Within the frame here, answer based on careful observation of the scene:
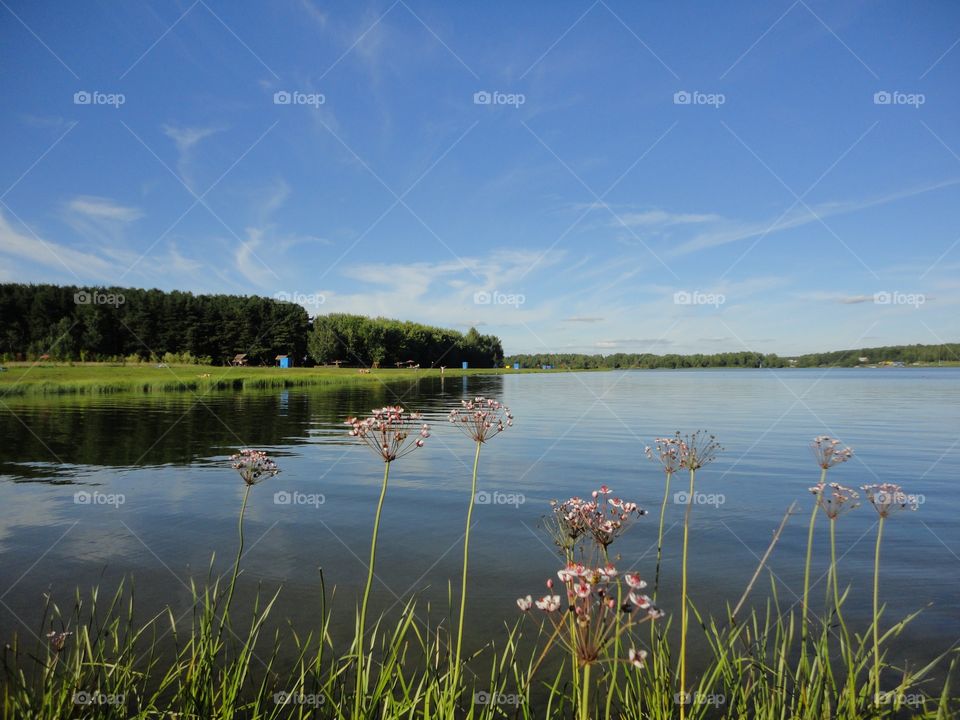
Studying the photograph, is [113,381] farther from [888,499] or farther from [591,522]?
[888,499]

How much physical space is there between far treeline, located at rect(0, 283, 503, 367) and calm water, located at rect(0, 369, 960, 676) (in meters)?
70.4

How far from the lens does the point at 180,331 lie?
4894 inches

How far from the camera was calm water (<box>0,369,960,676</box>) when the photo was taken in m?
9.38

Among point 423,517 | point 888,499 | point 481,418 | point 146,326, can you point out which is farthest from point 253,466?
point 146,326

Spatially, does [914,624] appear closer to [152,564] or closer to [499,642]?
[499,642]

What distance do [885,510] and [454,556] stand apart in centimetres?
840

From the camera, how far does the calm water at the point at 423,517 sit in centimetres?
938

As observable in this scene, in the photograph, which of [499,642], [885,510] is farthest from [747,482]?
[885,510]

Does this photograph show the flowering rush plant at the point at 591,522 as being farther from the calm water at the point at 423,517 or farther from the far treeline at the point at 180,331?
the far treeline at the point at 180,331

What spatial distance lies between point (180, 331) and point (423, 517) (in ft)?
419

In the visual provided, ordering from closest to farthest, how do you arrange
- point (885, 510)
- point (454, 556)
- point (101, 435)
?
1. point (885, 510)
2. point (454, 556)
3. point (101, 435)

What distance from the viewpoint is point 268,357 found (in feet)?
461

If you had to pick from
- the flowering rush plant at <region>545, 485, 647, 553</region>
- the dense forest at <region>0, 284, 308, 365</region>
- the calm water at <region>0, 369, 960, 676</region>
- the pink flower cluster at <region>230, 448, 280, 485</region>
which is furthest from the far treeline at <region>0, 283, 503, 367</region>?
the flowering rush plant at <region>545, 485, 647, 553</region>

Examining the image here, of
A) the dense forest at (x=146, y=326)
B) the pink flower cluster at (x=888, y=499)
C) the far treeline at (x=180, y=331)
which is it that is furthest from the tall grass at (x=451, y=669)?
the dense forest at (x=146, y=326)
